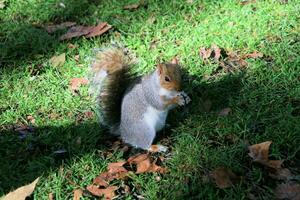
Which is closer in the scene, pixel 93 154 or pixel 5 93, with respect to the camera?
pixel 93 154

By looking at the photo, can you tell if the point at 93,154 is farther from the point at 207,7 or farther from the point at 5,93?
the point at 207,7

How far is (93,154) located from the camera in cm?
279

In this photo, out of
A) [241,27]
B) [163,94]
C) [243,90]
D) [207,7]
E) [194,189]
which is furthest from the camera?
[207,7]

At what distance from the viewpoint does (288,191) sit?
7.63ft

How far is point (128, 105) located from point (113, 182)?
45 centimetres

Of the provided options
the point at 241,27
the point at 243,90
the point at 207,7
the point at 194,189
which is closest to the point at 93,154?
the point at 194,189

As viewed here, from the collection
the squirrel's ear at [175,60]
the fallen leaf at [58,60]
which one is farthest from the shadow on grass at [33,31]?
the squirrel's ear at [175,60]

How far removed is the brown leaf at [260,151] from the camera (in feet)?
8.28

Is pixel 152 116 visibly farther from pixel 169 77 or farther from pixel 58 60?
pixel 58 60

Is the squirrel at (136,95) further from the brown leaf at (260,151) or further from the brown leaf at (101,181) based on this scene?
the brown leaf at (260,151)

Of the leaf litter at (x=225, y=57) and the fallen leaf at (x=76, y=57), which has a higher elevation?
the leaf litter at (x=225, y=57)

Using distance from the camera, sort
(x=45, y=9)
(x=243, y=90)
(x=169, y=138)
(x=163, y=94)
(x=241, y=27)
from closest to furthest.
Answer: (x=163, y=94) < (x=169, y=138) < (x=243, y=90) < (x=241, y=27) < (x=45, y=9)

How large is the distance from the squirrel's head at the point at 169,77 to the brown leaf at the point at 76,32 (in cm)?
150

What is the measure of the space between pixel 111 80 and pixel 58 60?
1140mm
